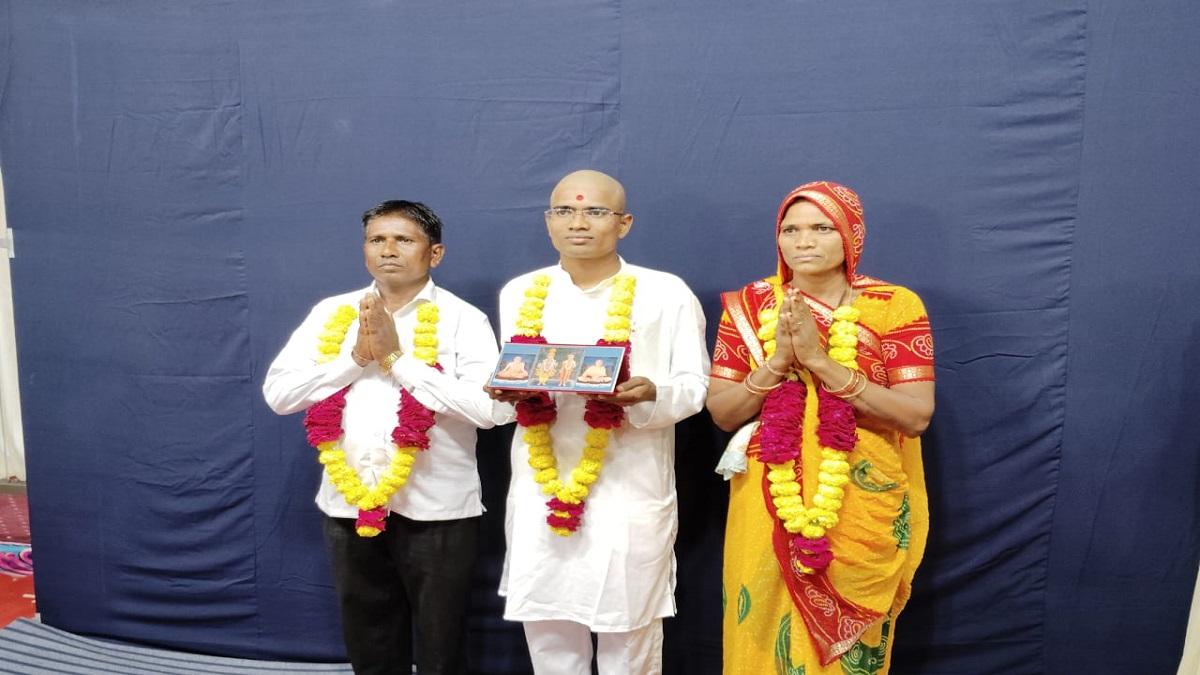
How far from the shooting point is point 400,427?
2.54m

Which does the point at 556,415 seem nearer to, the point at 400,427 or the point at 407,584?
the point at 400,427

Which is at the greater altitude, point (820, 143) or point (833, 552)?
point (820, 143)

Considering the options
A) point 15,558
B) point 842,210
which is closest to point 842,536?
point 842,210

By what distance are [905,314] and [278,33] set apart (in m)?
2.33

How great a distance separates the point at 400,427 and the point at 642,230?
104 centimetres

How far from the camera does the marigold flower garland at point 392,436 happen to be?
8.31 feet

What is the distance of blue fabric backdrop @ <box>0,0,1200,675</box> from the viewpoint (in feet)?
9.11

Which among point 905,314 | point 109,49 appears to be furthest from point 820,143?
point 109,49

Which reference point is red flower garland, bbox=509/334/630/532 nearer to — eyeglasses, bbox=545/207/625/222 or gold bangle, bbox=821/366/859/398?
eyeglasses, bbox=545/207/625/222

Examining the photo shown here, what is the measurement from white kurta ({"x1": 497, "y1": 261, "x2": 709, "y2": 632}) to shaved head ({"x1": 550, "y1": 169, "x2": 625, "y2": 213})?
22cm

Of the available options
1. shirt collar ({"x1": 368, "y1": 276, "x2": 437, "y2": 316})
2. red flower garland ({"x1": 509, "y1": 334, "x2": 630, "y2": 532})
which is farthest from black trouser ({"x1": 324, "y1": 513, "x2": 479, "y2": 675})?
shirt collar ({"x1": 368, "y1": 276, "x2": 437, "y2": 316})

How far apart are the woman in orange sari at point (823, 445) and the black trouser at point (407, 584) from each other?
85cm

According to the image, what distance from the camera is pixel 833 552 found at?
2.22 meters

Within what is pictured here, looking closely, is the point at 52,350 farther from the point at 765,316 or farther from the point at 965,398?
the point at 965,398
